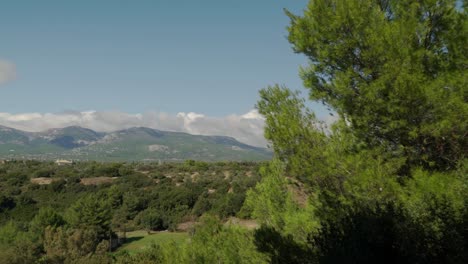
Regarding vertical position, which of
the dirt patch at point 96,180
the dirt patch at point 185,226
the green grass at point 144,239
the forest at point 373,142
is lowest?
the green grass at point 144,239

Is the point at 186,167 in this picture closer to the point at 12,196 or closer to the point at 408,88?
the point at 12,196

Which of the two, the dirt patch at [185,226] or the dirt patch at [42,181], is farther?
the dirt patch at [42,181]

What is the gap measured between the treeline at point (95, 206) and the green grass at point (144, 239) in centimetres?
178

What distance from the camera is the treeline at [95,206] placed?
4319 centimetres

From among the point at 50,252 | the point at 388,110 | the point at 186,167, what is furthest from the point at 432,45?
the point at 186,167

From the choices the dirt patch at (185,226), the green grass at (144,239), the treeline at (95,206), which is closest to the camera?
the treeline at (95,206)

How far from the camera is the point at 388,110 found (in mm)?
8719

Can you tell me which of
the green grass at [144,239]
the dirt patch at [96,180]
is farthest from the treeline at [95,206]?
the green grass at [144,239]

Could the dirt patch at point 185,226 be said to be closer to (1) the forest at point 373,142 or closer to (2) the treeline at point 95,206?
(2) the treeline at point 95,206

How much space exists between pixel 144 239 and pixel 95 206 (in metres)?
8.64

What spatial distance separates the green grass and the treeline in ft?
5.84

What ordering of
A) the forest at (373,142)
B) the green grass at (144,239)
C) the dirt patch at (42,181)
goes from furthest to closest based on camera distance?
the dirt patch at (42,181) → the green grass at (144,239) → the forest at (373,142)

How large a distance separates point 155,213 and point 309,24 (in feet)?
198

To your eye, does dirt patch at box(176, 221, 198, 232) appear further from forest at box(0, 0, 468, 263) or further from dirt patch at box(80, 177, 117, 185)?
forest at box(0, 0, 468, 263)
